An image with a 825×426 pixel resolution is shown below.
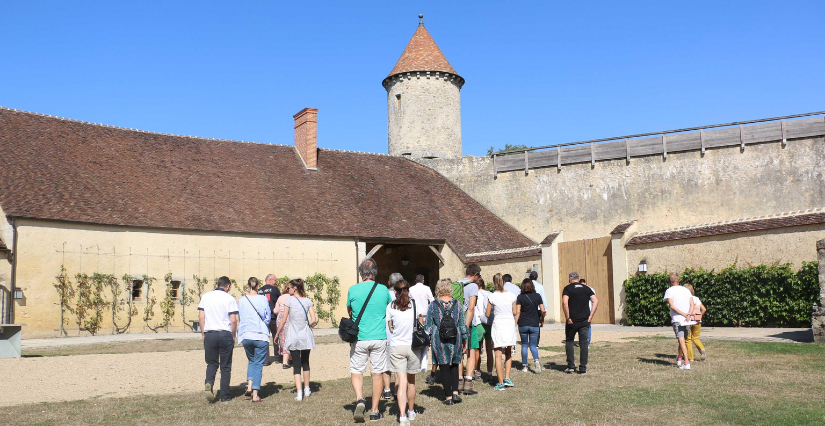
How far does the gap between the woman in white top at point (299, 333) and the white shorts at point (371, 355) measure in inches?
47.4

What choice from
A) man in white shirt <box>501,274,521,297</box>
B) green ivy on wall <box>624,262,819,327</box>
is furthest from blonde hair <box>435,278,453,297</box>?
green ivy on wall <box>624,262,819,327</box>

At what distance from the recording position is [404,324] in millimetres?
7207

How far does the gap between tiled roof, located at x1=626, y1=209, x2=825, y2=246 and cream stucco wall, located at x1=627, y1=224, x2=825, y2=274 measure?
0.11m

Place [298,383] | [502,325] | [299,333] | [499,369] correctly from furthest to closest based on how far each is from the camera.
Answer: [502,325] → [499,369] → [299,333] → [298,383]

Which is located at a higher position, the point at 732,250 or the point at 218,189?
the point at 218,189

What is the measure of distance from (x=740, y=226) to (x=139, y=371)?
1266cm

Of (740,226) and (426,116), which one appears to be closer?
(740,226)

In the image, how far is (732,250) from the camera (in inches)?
632

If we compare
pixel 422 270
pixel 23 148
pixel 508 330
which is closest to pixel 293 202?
pixel 422 270

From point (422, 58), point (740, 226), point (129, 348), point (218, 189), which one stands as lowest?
point (129, 348)

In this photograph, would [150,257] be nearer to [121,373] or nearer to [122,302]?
[122,302]

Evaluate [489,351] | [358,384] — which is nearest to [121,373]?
[358,384]

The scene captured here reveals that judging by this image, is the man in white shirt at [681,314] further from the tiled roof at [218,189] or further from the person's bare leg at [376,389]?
the tiled roof at [218,189]

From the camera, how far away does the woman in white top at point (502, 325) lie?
340 inches
